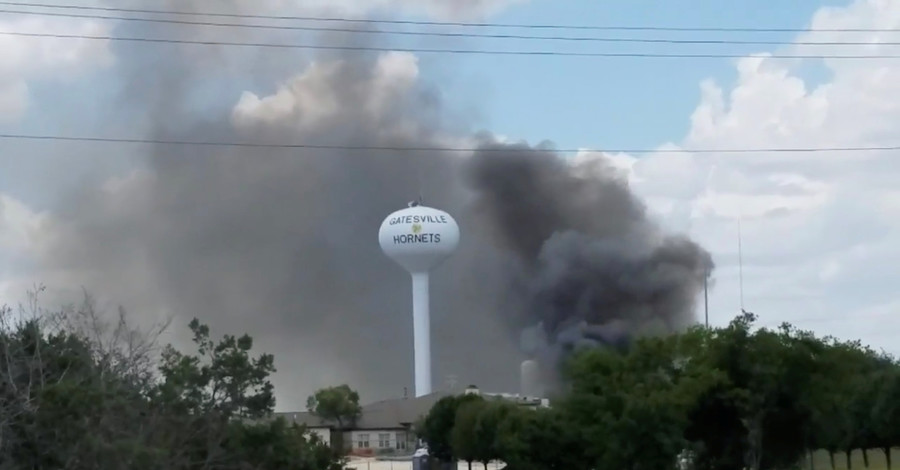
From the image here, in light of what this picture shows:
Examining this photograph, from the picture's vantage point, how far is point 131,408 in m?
43.4

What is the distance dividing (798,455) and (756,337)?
5.94 meters

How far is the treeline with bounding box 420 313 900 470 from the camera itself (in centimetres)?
5894

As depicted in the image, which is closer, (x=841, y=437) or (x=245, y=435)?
(x=245, y=435)

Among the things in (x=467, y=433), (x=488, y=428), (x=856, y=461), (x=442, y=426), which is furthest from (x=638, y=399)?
(x=856, y=461)

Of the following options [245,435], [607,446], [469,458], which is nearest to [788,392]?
[607,446]

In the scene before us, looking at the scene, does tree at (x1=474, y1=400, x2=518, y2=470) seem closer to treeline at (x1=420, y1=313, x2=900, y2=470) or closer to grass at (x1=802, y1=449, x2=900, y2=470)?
treeline at (x1=420, y1=313, x2=900, y2=470)

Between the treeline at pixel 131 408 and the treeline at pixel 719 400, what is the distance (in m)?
13.1

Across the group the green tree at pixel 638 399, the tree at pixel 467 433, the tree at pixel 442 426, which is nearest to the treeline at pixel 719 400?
the green tree at pixel 638 399

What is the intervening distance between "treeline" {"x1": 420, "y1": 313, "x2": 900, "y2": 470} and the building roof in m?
49.4

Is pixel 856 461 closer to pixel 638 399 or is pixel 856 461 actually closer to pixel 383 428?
pixel 638 399

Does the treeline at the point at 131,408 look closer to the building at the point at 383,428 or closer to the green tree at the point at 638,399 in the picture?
the green tree at the point at 638,399

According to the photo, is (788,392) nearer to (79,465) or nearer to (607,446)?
(607,446)

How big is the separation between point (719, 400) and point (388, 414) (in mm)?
65926

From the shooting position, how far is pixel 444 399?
3691 inches
